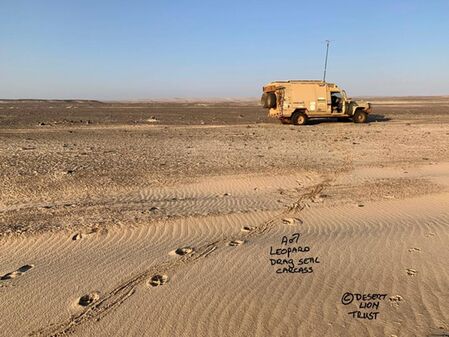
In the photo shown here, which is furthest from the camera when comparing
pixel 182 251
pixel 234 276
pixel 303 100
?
pixel 303 100

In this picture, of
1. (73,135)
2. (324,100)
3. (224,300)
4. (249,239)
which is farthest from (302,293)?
(324,100)

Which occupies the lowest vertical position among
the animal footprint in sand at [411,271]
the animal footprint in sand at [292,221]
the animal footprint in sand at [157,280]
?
the animal footprint in sand at [292,221]

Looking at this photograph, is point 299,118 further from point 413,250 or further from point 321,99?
point 413,250

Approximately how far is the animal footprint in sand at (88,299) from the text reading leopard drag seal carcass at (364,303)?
2414 mm

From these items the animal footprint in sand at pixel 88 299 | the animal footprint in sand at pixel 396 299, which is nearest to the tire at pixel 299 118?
the animal footprint in sand at pixel 396 299

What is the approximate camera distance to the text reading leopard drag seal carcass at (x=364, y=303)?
13.3 feet

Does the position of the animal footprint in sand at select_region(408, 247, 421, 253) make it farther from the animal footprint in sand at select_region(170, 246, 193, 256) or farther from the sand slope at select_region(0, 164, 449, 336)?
the animal footprint in sand at select_region(170, 246, 193, 256)

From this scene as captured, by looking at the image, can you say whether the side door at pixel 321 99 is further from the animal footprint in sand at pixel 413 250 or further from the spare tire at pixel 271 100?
the animal footprint in sand at pixel 413 250

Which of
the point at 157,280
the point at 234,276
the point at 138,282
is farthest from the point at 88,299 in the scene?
the point at 234,276

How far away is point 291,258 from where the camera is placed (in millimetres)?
5559

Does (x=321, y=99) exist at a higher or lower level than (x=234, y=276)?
higher

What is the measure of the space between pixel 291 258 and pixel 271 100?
19496mm

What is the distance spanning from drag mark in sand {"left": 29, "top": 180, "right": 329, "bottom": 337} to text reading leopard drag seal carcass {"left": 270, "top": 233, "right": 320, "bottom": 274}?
55cm

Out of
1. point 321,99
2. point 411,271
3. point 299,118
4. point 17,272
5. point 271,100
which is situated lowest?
point 17,272
